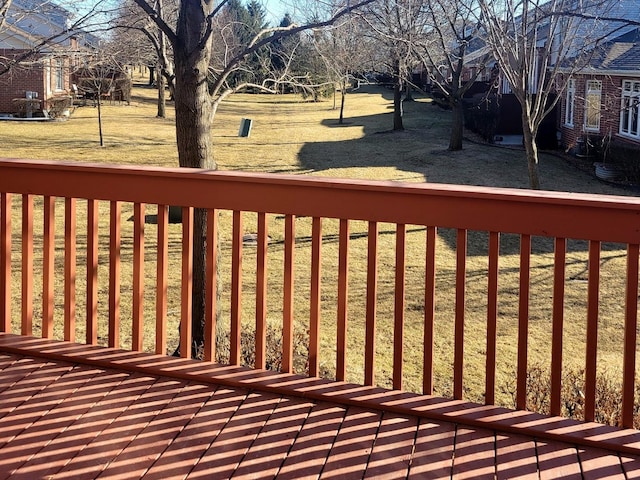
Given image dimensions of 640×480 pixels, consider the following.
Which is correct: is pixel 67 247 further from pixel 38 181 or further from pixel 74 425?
pixel 74 425

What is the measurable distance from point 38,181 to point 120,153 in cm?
1720

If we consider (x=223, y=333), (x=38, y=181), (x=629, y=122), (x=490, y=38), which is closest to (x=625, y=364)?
(x=38, y=181)

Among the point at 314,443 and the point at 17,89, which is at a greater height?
the point at 17,89

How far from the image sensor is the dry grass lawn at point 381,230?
7531 mm

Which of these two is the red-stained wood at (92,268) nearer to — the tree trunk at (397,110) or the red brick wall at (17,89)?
the tree trunk at (397,110)

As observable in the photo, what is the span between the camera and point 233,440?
8.98 ft

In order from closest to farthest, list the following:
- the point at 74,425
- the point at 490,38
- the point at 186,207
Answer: the point at 74,425, the point at 186,207, the point at 490,38

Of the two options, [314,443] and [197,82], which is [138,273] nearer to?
[314,443]

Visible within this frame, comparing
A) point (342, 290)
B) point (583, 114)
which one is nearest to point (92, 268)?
point (342, 290)

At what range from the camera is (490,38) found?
10727 mm

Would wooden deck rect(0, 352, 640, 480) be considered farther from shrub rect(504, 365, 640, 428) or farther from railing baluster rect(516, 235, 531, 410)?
shrub rect(504, 365, 640, 428)

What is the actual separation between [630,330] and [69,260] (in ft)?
7.88

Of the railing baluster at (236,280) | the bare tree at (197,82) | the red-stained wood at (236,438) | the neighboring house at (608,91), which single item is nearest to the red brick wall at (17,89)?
the neighboring house at (608,91)

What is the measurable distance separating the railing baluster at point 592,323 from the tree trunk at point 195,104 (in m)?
3.24
